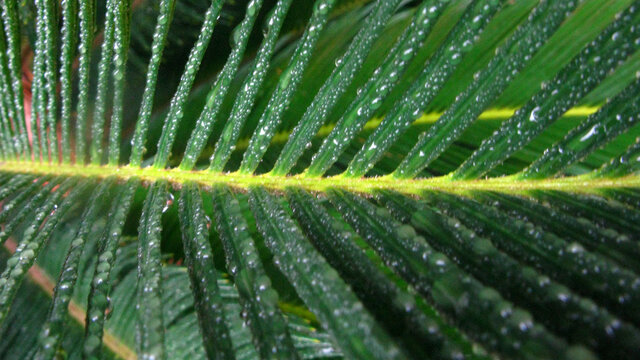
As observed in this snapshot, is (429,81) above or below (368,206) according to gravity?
above

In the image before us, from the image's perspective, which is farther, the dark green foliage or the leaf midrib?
the leaf midrib

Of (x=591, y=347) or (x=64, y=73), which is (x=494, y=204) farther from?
(x=64, y=73)

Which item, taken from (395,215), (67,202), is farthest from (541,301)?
(67,202)

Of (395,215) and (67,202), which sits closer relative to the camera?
(395,215)

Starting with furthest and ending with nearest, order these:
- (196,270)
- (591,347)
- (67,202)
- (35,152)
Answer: (35,152) → (67,202) → (196,270) → (591,347)

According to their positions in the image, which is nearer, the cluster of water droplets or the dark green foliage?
the dark green foliage

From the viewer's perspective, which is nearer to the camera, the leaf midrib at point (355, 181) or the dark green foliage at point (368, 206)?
the dark green foliage at point (368, 206)

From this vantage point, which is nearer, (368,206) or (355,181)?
(368,206)

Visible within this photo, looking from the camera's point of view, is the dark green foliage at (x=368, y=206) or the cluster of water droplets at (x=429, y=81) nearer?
the dark green foliage at (x=368, y=206)

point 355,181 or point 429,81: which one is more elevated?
point 429,81

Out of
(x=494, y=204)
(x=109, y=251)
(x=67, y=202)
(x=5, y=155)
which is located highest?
(x=494, y=204)

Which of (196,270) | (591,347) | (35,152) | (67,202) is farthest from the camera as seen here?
(35,152)
